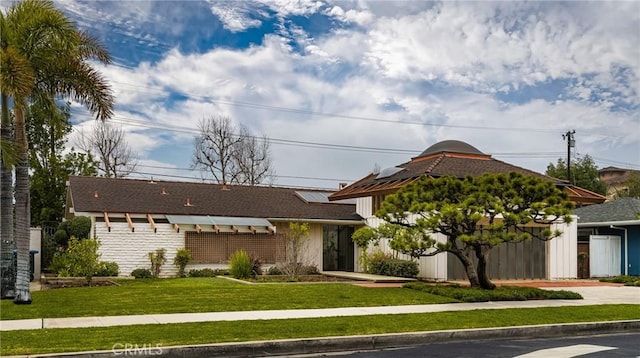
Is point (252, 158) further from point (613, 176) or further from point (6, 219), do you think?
point (613, 176)

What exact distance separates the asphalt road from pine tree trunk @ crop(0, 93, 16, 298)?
8.84 metres

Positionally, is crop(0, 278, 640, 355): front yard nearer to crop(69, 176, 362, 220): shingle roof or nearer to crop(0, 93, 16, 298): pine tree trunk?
crop(0, 93, 16, 298): pine tree trunk

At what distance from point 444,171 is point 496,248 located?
3.77 meters

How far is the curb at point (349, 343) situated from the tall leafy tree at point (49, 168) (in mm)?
28144

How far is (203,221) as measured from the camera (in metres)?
27.2

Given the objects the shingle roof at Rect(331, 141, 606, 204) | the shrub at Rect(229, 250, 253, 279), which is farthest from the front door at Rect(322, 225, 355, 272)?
the shrub at Rect(229, 250, 253, 279)

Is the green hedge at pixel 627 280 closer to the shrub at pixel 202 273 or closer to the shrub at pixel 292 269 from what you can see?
the shrub at pixel 292 269

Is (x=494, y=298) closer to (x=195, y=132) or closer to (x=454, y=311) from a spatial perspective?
(x=454, y=311)

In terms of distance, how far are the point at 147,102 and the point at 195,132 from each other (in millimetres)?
9945

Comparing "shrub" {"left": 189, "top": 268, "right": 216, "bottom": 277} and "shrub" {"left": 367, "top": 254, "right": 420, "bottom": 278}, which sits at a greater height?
"shrub" {"left": 367, "top": 254, "right": 420, "bottom": 278}

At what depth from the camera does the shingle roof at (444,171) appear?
26.2m

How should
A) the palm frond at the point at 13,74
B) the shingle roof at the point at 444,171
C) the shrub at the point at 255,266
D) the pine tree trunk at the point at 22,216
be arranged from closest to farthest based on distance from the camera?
the palm frond at the point at 13,74 → the pine tree trunk at the point at 22,216 → the shrub at the point at 255,266 → the shingle roof at the point at 444,171

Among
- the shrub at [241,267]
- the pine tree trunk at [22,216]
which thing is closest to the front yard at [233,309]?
the pine tree trunk at [22,216]

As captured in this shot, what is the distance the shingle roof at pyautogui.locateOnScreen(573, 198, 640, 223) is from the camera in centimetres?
3058
